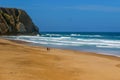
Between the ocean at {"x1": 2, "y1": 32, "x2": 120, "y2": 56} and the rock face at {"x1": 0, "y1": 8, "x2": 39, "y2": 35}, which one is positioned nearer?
the ocean at {"x1": 2, "y1": 32, "x2": 120, "y2": 56}

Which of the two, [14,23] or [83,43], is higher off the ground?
[14,23]

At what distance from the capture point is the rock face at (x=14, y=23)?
85875 mm

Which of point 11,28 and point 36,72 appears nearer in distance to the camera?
point 36,72

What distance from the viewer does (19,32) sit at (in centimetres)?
9175

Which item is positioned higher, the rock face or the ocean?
the rock face

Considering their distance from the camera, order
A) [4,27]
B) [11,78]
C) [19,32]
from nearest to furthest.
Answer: [11,78]
[4,27]
[19,32]

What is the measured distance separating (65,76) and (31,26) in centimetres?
9330

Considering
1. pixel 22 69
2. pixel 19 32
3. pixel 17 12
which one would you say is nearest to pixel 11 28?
pixel 19 32

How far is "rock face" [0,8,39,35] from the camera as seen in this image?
85.9 metres

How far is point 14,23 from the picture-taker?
301 feet

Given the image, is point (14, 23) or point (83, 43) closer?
point (83, 43)

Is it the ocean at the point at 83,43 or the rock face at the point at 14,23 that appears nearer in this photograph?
the ocean at the point at 83,43

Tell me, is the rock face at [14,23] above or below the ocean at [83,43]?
above

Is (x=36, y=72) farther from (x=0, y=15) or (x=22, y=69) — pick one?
(x=0, y=15)
